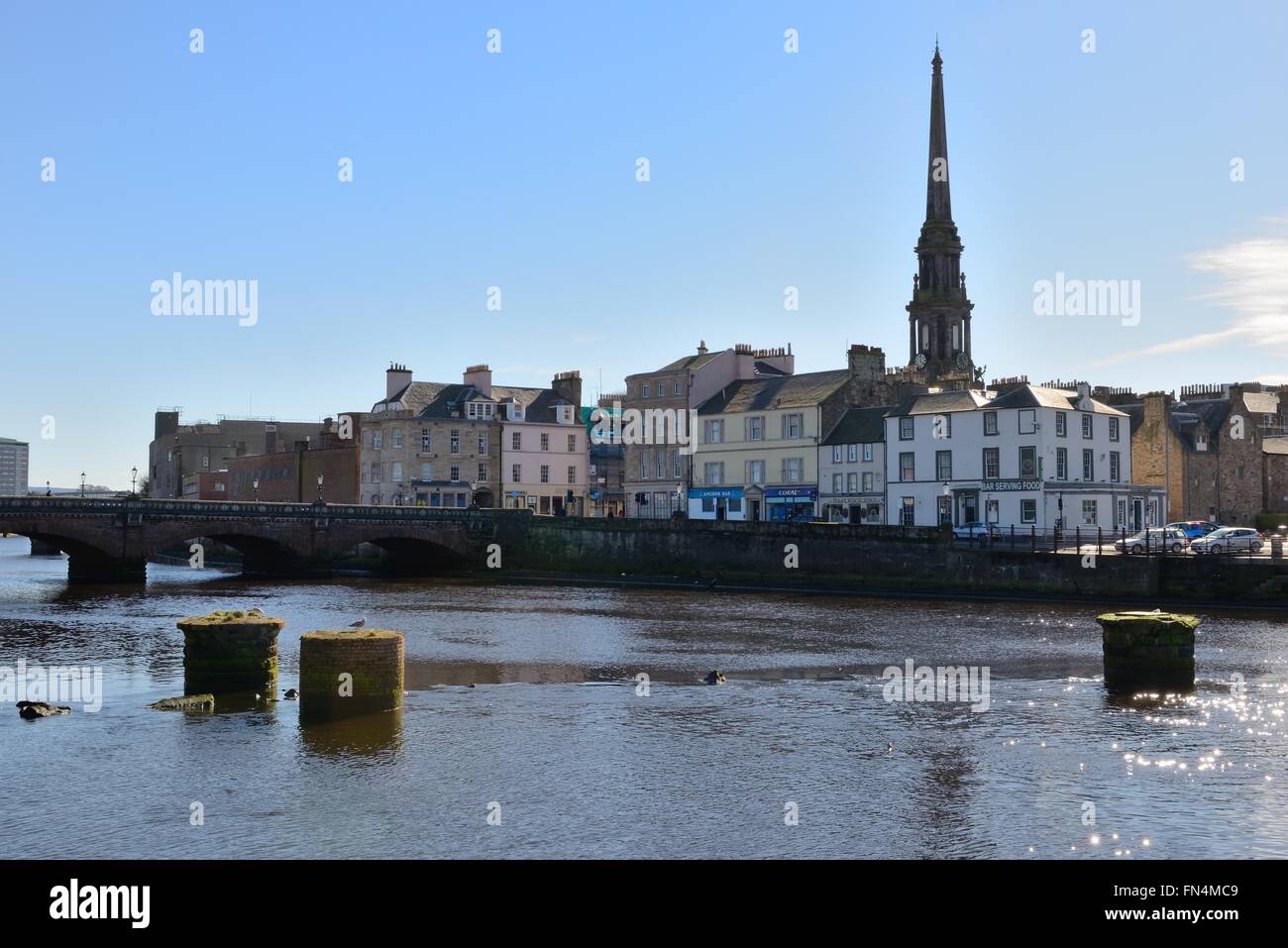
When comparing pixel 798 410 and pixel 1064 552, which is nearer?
pixel 1064 552

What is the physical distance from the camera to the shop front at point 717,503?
9125 cm

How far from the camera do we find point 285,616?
1951 inches

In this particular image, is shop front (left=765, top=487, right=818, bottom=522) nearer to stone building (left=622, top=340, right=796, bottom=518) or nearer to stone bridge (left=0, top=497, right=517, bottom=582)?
stone building (left=622, top=340, right=796, bottom=518)

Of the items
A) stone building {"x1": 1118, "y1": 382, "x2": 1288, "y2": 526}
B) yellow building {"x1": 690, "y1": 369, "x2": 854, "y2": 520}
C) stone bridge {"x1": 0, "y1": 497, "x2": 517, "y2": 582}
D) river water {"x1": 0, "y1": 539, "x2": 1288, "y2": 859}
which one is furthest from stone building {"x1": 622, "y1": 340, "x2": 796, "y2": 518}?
river water {"x1": 0, "y1": 539, "x2": 1288, "y2": 859}

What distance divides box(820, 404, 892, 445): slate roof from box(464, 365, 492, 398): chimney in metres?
28.9

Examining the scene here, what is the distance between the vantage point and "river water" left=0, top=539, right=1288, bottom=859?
16578mm

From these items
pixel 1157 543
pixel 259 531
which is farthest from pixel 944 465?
pixel 259 531

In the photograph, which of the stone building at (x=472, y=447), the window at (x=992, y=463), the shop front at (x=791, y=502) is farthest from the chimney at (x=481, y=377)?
the window at (x=992, y=463)

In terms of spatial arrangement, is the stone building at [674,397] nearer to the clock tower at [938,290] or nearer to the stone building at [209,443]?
the clock tower at [938,290]

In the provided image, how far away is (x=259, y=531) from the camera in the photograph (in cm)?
7744
